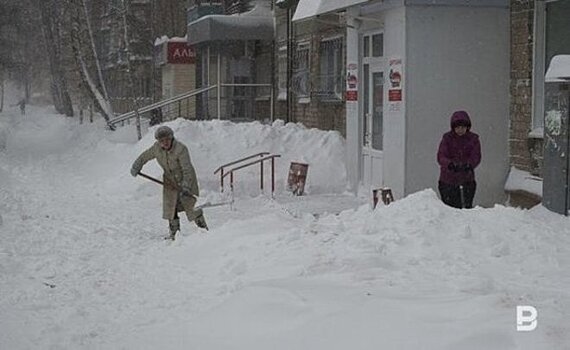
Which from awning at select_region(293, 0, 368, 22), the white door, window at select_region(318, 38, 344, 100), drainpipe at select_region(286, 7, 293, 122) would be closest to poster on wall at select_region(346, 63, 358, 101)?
the white door

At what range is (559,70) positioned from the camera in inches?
371

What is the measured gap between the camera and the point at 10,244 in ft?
36.2

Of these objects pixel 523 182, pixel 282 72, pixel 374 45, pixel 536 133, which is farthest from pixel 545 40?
pixel 282 72

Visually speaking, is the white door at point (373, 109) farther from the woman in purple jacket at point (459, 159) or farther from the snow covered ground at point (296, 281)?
the woman in purple jacket at point (459, 159)

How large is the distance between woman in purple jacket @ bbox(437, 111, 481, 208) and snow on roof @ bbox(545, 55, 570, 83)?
4.16 ft

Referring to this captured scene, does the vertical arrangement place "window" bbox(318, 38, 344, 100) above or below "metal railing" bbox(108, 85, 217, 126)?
above

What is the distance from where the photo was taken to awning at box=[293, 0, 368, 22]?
14.2 meters

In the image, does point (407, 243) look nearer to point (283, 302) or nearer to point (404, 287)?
point (404, 287)

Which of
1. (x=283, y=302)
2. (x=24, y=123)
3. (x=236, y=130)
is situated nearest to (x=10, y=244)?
(x=283, y=302)

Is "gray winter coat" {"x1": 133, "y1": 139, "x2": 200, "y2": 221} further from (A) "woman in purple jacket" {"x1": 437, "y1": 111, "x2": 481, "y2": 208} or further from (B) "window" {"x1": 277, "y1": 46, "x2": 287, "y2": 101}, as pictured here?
(B) "window" {"x1": 277, "y1": 46, "x2": 287, "y2": 101}

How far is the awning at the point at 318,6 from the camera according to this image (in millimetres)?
14187

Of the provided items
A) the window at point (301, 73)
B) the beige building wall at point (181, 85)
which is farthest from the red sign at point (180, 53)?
the window at point (301, 73)

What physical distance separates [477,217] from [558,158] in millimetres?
1572

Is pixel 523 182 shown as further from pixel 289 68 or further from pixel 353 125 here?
pixel 289 68
